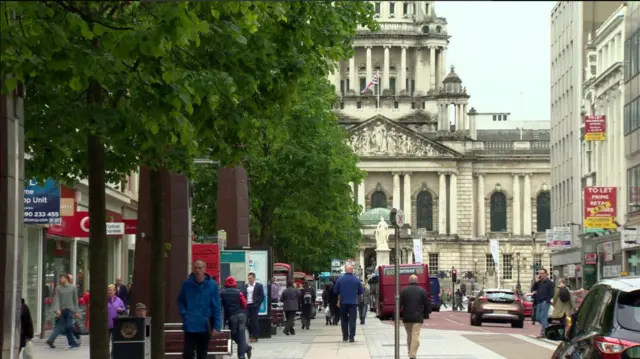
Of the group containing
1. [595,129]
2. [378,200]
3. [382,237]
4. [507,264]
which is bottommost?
[507,264]

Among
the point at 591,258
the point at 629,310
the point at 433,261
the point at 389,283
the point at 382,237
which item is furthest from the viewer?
the point at 433,261

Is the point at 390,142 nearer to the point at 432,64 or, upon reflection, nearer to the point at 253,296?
the point at 432,64

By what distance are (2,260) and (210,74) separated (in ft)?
10.8

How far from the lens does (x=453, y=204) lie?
149 meters

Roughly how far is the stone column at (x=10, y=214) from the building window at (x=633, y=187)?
46.1 m

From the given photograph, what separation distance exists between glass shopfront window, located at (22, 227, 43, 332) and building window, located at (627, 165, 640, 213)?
29164 millimetres

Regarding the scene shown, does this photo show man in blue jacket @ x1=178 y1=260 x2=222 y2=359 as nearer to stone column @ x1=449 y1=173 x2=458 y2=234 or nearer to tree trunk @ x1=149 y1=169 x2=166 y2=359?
tree trunk @ x1=149 y1=169 x2=166 y2=359

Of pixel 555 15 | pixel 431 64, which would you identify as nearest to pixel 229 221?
pixel 555 15

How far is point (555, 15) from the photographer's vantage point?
98375 mm

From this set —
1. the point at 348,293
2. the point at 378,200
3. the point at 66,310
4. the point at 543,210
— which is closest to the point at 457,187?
the point at 378,200

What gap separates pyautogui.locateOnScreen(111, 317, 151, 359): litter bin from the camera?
62.3ft

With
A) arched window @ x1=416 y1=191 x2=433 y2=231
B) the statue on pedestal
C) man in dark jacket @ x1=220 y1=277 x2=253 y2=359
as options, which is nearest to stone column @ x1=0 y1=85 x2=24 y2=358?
man in dark jacket @ x1=220 y1=277 x2=253 y2=359

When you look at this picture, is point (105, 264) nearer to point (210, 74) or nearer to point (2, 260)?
point (2, 260)

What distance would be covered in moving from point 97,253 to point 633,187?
49081 mm
